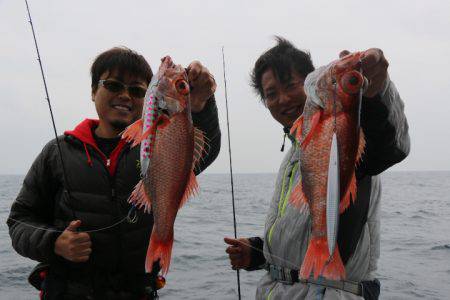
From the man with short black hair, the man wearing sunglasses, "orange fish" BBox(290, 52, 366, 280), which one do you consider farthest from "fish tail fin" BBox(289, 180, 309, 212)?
the man wearing sunglasses

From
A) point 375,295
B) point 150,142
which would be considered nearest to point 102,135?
point 150,142

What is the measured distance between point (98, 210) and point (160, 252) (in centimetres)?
121

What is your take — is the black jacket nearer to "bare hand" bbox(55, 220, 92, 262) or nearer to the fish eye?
"bare hand" bbox(55, 220, 92, 262)

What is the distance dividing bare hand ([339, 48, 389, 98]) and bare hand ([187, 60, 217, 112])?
0.75 meters

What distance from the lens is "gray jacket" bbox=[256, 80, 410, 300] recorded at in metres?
2.44

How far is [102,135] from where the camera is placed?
141 inches

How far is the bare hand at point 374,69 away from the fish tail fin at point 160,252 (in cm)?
129

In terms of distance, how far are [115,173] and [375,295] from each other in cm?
211

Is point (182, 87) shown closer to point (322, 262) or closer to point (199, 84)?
point (199, 84)

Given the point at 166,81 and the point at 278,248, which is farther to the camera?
the point at 278,248

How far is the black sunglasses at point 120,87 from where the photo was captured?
316 cm

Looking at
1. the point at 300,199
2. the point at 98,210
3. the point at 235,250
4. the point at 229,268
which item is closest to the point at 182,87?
the point at 300,199

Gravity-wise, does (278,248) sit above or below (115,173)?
below

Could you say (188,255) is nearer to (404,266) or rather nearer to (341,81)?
(404,266)
